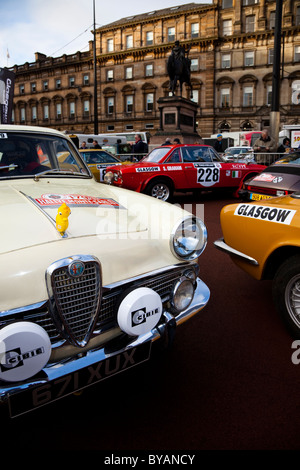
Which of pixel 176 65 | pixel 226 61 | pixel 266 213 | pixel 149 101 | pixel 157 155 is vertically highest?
pixel 226 61

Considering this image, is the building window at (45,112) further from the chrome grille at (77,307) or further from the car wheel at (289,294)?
the chrome grille at (77,307)

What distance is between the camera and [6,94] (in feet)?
40.9

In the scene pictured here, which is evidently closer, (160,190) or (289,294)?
(289,294)

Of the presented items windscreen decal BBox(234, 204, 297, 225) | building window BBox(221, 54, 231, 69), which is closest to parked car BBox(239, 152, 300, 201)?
windscreen decal BBox(234, 204, 297, 225)

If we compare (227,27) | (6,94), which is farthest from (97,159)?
(227,27)

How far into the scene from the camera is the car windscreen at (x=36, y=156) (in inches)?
117

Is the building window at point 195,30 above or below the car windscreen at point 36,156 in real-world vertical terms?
above

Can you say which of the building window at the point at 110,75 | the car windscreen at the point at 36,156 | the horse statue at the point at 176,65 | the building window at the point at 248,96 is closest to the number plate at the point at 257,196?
the car windscreen at the point at 36,156

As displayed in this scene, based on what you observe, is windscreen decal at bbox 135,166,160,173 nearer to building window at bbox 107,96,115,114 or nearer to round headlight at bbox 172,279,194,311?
round headlight at bbox 172,279,194,311

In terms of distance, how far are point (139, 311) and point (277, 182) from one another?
4057 mm

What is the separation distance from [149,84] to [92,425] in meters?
45.5

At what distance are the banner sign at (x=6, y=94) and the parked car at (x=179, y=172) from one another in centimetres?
526

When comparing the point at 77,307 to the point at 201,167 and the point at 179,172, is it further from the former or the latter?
the point at 201,167

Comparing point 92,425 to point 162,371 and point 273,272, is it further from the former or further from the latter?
point 273,272
